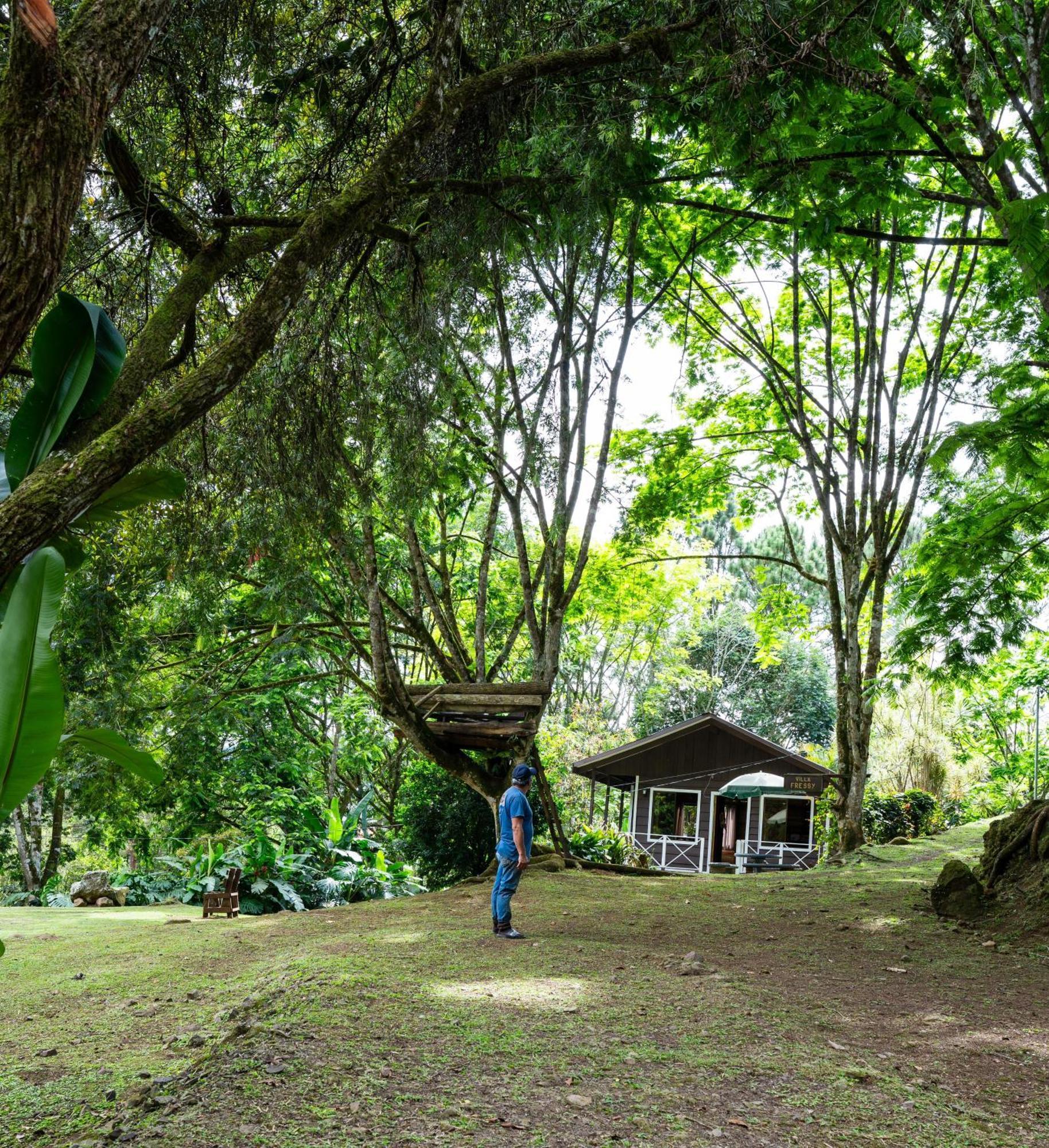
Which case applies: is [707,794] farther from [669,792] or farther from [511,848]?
[511,848]

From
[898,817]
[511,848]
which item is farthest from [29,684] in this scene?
[898,817]

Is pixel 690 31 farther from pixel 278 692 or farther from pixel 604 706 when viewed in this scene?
pixel 604 706

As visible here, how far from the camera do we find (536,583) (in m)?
13.4

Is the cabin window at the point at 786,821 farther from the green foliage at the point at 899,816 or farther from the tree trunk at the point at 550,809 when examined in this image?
the tree trunk at the point at 550,809

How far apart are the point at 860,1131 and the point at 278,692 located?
50.7 ft

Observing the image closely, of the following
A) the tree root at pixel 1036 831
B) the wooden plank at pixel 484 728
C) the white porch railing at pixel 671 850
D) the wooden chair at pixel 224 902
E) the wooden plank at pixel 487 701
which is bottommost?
the white porch railing at pixel 671 850

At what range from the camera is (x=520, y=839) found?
7.95 m

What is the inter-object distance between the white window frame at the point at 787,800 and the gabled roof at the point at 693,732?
0.92 m

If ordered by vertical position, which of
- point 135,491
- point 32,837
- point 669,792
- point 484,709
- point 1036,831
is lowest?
point 32,837

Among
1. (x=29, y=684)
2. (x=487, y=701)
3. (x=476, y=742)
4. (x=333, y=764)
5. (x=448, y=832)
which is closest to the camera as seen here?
(x=29, y=684)

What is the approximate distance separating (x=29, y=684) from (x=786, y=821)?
28.2 meters

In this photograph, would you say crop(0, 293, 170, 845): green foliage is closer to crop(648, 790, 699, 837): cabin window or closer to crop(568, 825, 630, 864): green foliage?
crop(568, 825, 630, 864): green foliage

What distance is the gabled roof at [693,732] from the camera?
24.1 metres

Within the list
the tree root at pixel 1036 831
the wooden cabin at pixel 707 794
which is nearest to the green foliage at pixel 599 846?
the wooden cabin at pixel 707 794
